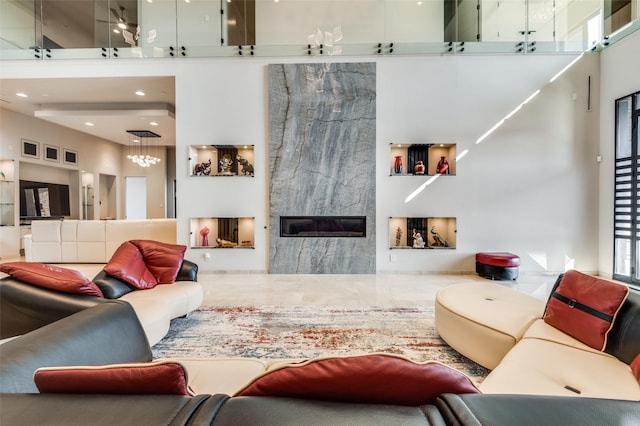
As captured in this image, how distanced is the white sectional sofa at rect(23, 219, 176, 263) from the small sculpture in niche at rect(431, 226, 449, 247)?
5795 mm

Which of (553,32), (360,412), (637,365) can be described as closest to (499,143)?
(553,32)

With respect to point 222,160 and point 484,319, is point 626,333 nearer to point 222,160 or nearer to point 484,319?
point 484,319

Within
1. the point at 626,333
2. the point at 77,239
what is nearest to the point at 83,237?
the point at 77,239

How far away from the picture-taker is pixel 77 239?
224 inches

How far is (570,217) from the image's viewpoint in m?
4.89

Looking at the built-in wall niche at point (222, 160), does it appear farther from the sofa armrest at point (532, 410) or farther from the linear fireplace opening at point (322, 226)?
the sofa armrest at point (532, 410)

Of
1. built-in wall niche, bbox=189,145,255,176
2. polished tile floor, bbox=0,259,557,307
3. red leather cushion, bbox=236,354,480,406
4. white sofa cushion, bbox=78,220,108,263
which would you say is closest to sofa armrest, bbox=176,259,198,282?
polished tile floor, bbox=0,259,557,307

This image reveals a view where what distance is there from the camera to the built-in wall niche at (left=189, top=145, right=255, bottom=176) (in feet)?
17.2

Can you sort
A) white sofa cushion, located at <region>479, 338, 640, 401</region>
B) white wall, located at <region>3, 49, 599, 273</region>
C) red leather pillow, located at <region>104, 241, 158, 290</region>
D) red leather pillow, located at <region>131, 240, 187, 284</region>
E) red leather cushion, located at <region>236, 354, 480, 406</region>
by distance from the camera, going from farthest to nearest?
white wall, located at <region>3, 49, 599, 273</region>, red leather pillow, located at <region>131, 240, 187, 284</region>, red leather pillow, located at <region>104, 241, 158, 290</region>, white sofa cushion, located at <region>479, 338, 640, 401</region>, red leather cushion, located at <region>236, 354, 480, 406</region>

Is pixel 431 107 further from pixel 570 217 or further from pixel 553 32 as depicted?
pixel 570 217

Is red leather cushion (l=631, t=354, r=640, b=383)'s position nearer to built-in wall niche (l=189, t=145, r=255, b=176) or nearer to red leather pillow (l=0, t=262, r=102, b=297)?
red leather pillow (l=0, t=262, r=102, b=297)

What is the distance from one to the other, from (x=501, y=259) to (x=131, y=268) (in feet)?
17.1

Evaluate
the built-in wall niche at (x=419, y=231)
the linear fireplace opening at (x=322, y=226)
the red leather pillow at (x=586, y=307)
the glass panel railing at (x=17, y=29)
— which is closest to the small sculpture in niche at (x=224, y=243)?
the linear fireplace opening at (x=322, y=226)

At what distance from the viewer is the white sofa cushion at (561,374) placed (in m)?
1.23
